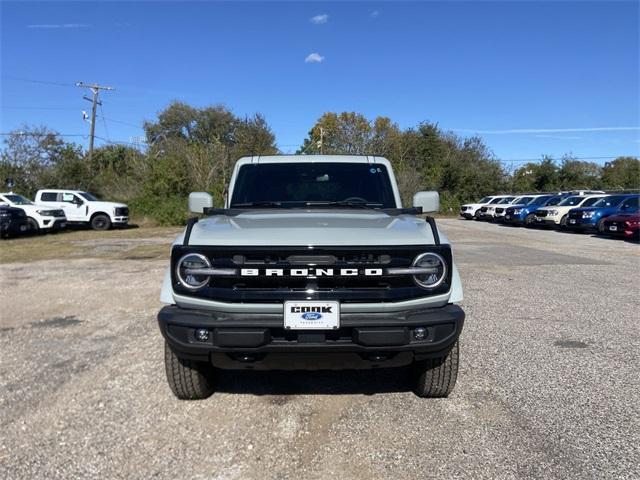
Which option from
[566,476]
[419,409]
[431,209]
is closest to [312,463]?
[419,409]

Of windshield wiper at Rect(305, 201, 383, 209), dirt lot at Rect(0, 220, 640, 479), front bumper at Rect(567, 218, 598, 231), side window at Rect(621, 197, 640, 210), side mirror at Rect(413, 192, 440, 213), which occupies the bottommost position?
dirt lot at Rect(0, 220, 640, 479)

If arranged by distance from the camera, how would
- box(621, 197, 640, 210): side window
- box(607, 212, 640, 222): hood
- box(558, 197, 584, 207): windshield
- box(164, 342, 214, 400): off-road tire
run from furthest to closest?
box(558, 197, 584, 207): windshield
box(621, 197, 640, 210): side window
box(607, 212, 640, 222): hood
box(164, 342, 214, 400): off-road tire

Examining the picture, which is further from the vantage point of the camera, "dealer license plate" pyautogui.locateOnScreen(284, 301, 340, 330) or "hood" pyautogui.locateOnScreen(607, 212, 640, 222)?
"hood" pyautogui.locateOnScreen(607, 212, 640, 222)

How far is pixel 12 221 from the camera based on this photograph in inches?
738

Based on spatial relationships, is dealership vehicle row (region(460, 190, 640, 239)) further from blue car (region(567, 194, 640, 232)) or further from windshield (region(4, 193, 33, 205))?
windshield (region(4, 193, 33, 205))

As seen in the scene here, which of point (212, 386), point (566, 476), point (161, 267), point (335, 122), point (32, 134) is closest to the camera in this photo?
point (566, 476)

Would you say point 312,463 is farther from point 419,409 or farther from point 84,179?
point 84,179

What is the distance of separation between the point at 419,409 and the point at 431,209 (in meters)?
1.67

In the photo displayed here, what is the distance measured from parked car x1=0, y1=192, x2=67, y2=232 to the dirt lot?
15.6 meters

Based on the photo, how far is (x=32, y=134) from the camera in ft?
121

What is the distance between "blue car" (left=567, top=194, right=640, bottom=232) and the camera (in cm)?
1992

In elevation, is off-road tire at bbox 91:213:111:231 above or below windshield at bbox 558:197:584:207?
below

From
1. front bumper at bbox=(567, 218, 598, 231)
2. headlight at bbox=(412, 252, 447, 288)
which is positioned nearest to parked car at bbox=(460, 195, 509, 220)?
front bumper at bbox=(567, 218, 598, 231)

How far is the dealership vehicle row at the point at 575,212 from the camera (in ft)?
60.5
